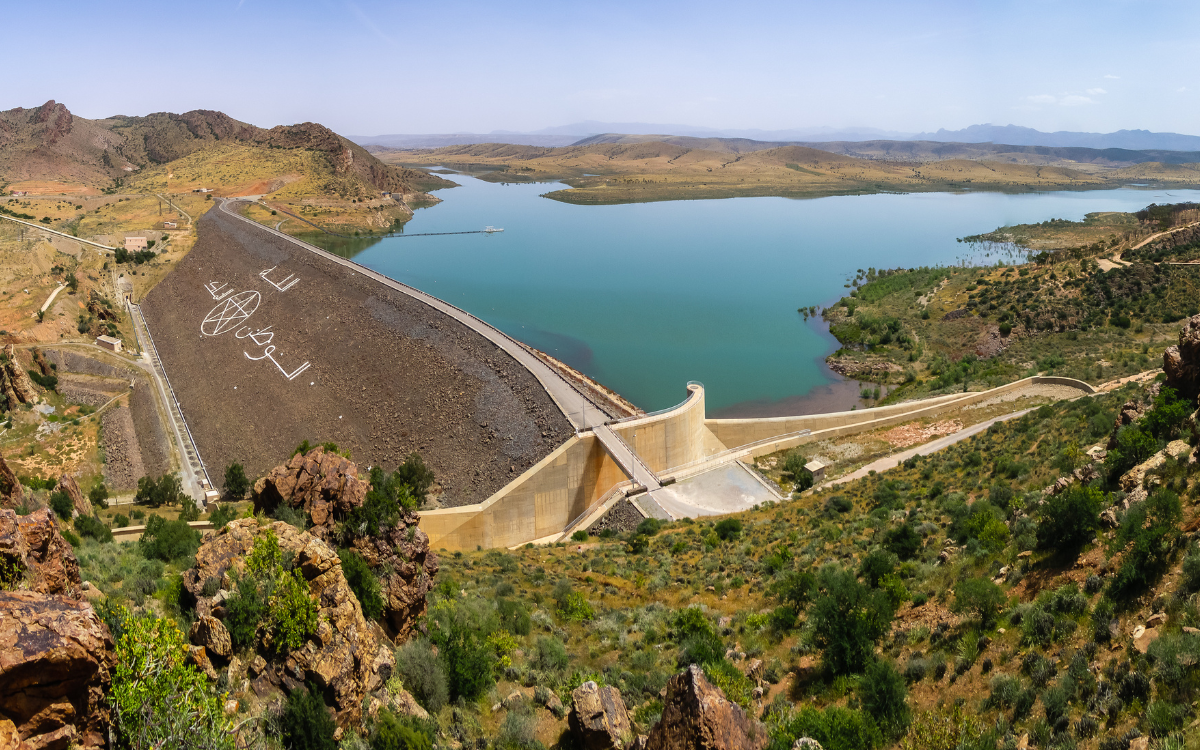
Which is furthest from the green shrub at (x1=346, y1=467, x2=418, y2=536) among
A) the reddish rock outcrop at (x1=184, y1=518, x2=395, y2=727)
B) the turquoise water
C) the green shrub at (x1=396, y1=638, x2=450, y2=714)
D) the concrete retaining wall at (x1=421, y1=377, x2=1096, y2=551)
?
the turquoise water

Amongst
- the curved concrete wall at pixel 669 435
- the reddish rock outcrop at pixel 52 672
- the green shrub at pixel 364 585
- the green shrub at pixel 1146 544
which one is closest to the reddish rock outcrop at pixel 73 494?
the green shrub at pixel 364 585

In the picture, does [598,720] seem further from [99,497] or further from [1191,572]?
[99,497]

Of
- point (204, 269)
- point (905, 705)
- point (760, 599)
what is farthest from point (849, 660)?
point (204, 269)

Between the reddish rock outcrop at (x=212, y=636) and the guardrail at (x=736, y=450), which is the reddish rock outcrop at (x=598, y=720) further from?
the guardrail at (x=736, y=450)

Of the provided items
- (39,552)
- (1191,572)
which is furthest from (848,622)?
(39,552)

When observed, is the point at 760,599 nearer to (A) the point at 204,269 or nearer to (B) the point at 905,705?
(B) the point at 905,705

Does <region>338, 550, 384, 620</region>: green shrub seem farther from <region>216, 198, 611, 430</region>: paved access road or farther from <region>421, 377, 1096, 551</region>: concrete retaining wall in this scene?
<region>216, 198, 611, 430</region>: paved access road
